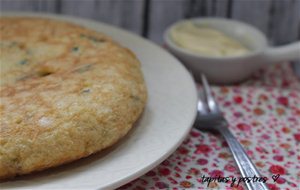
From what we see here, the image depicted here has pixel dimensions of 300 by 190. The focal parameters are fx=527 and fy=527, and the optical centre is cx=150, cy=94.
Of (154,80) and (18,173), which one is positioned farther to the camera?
(154,80)

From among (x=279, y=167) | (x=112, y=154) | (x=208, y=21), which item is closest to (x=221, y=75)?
(x=208, y=21)

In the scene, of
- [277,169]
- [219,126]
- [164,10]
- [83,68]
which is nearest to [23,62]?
[83,68]

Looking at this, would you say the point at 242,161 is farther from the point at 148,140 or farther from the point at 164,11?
the point at 164,11

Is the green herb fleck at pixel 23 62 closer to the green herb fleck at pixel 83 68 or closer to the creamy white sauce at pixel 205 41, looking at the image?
the green herb fleck at pixel 83 68

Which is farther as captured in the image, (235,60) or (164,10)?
(164,10)

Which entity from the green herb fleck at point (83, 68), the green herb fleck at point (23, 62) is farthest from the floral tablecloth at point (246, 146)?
the green herb fleck at point (23, 62)

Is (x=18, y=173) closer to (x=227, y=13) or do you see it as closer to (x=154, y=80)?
(x=154, y=80)

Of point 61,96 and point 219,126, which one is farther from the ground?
point 61,96
